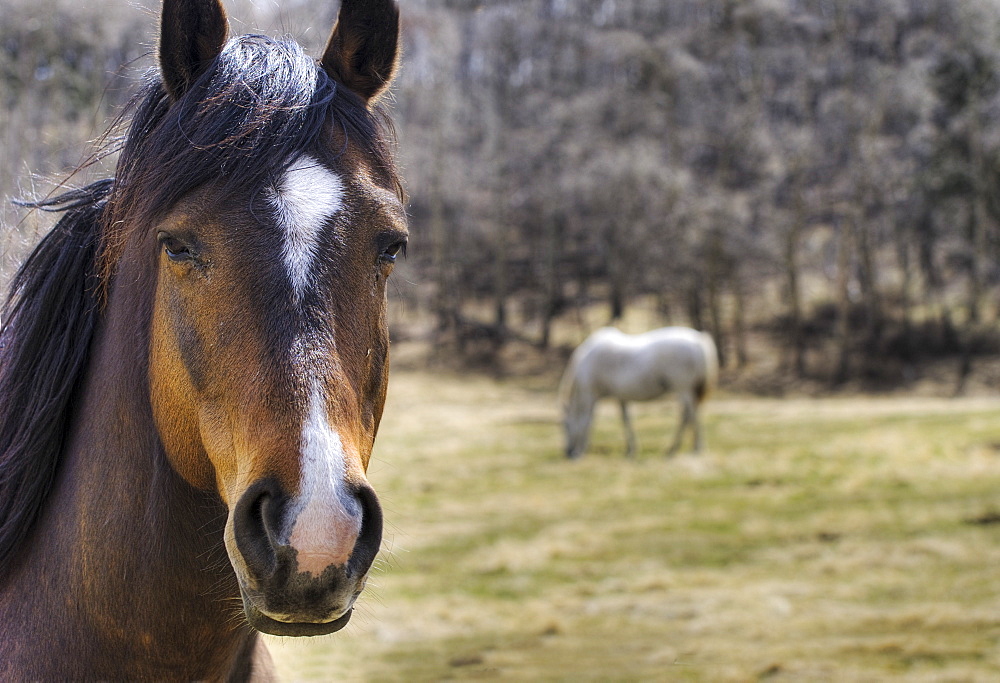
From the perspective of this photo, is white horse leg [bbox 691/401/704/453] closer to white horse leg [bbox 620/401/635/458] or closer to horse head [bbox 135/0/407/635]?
white horse leg [bbox 620/401/635/458]

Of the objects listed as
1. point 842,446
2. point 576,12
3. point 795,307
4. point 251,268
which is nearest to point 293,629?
point 251,268

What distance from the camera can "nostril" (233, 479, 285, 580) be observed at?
1258 millimetres

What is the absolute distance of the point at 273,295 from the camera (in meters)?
1.42

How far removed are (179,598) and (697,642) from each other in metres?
4.04

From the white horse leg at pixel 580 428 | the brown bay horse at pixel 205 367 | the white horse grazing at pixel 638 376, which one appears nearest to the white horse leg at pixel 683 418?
the white horse grazing at pixel 638 376

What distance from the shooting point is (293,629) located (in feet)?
4.22

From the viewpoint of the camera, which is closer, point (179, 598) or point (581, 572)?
point (179, 598)

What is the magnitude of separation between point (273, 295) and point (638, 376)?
470 inches

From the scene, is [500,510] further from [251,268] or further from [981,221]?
[981,221]

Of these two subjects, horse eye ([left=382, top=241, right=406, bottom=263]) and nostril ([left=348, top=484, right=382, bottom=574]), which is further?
horse eye ([left=382, top=241, right=406, bottom=263])

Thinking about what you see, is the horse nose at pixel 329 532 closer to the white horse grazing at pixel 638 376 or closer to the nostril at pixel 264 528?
the nostril at pixel 264 528

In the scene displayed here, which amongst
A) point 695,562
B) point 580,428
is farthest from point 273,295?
point 580,428

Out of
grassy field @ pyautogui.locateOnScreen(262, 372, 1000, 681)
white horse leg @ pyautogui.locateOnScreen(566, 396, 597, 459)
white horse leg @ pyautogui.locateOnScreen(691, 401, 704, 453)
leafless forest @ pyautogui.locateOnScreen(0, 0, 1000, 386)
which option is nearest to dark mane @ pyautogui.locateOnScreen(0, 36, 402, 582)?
grassy field @ pyautogui.locateOnScreen(262, 372, 1000, 681)

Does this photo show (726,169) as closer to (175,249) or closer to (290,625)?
(175,249)
